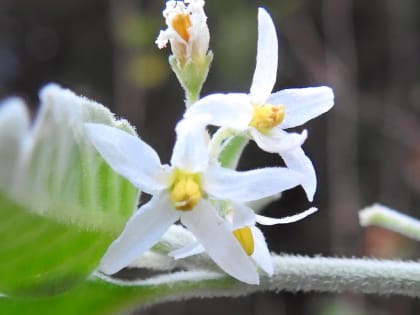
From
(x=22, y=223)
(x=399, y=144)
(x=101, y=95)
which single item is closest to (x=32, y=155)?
(x=22, y=223)

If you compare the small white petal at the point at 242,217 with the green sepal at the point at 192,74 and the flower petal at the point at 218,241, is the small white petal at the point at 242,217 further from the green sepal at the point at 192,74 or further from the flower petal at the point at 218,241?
the green sepal at the point at 192,74

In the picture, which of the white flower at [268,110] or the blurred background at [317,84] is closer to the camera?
the white flower at [268,110]

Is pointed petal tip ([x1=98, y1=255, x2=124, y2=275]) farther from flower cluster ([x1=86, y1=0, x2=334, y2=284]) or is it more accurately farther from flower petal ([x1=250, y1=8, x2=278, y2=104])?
flower petal ([x1=250, y1=8, x2=278, y2=104])

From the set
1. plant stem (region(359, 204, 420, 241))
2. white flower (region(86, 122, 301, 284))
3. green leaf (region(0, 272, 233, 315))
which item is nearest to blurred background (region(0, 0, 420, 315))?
plant stem (region(359, 204, 420, 241))

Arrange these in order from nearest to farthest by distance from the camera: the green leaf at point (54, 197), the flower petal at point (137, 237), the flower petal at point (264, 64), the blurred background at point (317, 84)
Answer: the green leaf at point (54, 197)
the flower petal at point (137, 237)
the flower petal at point (264, 64)
the blurred background at point (317, 84)

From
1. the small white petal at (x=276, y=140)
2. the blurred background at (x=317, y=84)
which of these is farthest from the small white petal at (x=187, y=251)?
the blurred background at (x=317, y=84)

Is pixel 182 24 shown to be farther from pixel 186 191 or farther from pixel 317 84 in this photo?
pixel 317 84

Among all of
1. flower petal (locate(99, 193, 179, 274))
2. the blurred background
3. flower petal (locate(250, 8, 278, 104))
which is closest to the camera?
flower petal (locate(99, 193, 179, 274))
